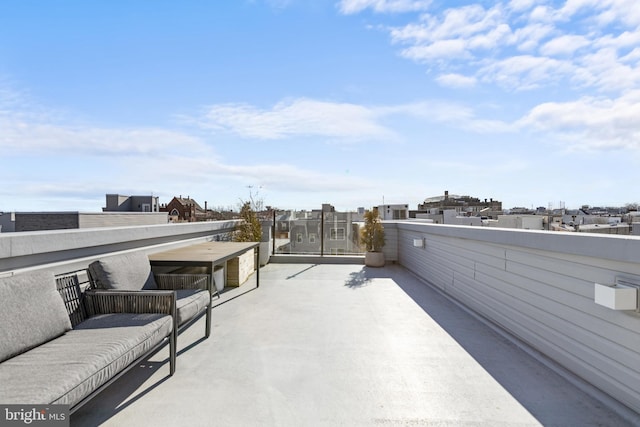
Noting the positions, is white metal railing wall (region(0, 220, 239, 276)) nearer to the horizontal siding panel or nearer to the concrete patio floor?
the concrete patio floor

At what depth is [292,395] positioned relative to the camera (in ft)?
7.35

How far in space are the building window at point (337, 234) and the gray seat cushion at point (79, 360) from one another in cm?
656

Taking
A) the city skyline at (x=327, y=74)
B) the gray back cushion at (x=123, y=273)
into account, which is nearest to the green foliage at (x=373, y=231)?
the city skyline at (x=327, y=74)

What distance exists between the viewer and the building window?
349 inches

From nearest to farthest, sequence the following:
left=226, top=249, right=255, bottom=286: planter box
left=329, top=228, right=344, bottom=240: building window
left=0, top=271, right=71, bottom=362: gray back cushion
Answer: left=0, top=271, right=71, bottom=362: gray back cushion
left=226, top=249, right=255, bottom=286: planter box
left=329, top=228, right=344, bottom=240: building window

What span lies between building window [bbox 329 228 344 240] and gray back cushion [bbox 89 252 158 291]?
5.87m

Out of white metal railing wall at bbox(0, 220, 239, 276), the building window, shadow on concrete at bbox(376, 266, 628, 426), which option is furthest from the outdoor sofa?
the building window

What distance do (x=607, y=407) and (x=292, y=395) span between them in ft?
7.03

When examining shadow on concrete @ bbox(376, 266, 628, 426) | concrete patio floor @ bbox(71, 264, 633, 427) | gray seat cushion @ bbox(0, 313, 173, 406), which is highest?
gray seat cushion @ bbox(0, 313, 173, 406)

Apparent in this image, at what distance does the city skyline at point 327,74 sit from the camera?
5469 mm

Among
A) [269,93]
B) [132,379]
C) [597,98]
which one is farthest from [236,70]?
[597,98]

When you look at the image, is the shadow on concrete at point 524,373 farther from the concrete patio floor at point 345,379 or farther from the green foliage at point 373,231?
the green foliage at point 373,231

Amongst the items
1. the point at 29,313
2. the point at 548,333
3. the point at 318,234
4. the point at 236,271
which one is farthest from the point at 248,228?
the point at 548,333

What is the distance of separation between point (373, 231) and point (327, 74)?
12.9 feet
